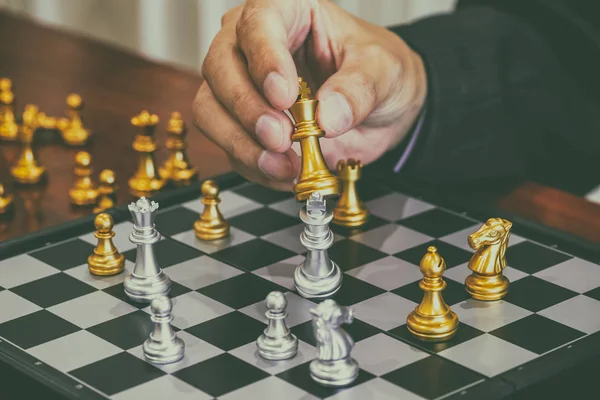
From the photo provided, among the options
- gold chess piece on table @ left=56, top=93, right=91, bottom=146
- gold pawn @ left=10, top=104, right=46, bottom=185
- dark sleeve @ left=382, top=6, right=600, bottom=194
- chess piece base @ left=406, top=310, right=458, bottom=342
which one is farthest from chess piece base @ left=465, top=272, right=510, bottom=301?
gold chess piece on table @ left=56, top=93, right=91, bottom=146

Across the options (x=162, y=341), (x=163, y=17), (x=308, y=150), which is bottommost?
(x=163, y=17)

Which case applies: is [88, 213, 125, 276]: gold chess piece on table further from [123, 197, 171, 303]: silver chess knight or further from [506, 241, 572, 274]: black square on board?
[506, 241, 572, 274]: black square on board

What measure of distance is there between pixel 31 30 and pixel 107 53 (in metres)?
0.36

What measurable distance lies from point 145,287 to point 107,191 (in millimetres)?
463

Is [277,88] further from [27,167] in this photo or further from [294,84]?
[27,167]

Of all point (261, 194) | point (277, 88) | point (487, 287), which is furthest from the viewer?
point (261, 194)

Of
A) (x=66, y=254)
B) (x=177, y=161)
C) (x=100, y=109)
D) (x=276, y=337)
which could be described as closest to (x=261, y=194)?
(x=177, y=161)

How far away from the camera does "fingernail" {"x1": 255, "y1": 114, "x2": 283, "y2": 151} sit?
144 centimetres

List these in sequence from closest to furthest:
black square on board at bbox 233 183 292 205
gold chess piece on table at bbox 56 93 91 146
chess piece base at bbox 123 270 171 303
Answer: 1. chess piece base at bbox 123 270 171 303
2. black square on board at bbox 233 183 292 205
3. gold chess piece on table at bbox 56 93 91 146

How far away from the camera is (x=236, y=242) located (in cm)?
149

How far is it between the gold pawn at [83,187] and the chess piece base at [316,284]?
1.70ft

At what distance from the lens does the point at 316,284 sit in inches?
51.2

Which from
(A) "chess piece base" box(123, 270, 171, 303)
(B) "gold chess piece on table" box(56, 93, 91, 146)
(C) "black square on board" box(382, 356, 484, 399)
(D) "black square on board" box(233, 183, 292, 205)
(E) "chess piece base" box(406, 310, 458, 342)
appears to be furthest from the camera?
(B) "gold chess piece on table" box(56, 93, 91, 146)

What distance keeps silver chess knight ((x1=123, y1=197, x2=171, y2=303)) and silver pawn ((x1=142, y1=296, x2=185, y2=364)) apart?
13 centimetres
